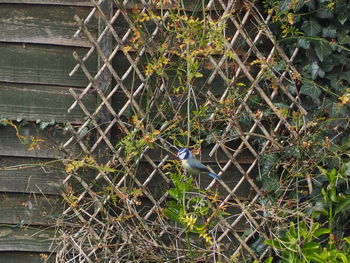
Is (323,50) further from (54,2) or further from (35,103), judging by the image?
(35,103)

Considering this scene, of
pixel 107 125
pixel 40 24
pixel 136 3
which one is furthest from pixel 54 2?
pixel 107 125

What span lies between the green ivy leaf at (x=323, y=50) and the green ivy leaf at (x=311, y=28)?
2.8 inches

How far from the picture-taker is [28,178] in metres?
4.46

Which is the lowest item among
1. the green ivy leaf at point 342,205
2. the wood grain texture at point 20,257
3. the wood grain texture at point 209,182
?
the wood grain texture at point 20,257

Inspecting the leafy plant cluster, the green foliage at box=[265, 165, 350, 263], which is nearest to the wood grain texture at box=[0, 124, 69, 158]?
the leafy plant cluster

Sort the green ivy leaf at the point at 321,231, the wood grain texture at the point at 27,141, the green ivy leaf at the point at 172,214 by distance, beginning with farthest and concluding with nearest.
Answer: the wood grain texture at the point at 27,141
the green ivy leaf at the point at 321,231
the green ivy leaf at the point at 172,214

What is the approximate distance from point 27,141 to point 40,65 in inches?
18.4

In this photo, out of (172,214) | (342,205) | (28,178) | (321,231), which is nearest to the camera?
(172,214)

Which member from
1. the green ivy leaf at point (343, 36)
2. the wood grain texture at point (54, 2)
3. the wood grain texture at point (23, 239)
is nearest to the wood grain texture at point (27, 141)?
the wood grain texture at point (23, 239)

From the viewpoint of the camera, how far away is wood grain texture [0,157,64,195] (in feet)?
14.6

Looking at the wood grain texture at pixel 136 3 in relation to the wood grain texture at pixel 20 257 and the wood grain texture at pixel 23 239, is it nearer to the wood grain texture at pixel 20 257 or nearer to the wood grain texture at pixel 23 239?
the wood grain texture at pixel 23 239

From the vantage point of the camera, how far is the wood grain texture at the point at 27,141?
4.41 metres

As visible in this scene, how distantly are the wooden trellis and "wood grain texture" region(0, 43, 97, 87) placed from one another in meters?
0.13

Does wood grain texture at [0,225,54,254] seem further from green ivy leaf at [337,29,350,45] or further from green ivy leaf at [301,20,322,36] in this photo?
green ivy leaf at [337,29,350,45]
